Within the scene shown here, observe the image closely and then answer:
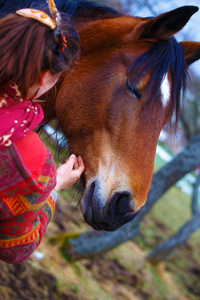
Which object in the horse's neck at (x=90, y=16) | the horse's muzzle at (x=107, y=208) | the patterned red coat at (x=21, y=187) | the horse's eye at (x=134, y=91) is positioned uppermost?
the horse's neck at (x=90, y=16)

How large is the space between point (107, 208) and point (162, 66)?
1.02m

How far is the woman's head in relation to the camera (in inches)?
48.4

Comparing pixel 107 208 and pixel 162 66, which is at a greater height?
pixel 162 66

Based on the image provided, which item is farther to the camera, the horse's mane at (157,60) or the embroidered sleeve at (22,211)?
the horse's mane at (157,60)

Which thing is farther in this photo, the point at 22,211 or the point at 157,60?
the point at 157,60

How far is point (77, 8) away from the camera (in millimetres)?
2416

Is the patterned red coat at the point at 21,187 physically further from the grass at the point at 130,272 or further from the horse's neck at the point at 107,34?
the horse's neck at the point at 107,34

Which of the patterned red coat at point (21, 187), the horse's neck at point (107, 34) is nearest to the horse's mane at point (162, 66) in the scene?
the horse's neck at point (107, 34)

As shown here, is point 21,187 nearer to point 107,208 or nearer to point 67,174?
point 67,174

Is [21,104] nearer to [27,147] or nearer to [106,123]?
[27,147]

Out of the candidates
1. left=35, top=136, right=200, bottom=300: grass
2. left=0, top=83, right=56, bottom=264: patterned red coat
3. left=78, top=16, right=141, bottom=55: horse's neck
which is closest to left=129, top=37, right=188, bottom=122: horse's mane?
left=78, top=16, right=141, bottom=55: horse's neck

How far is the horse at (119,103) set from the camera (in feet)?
5.88

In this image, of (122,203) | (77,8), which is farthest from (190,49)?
(122,203)

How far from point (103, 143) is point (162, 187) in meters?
3.01
